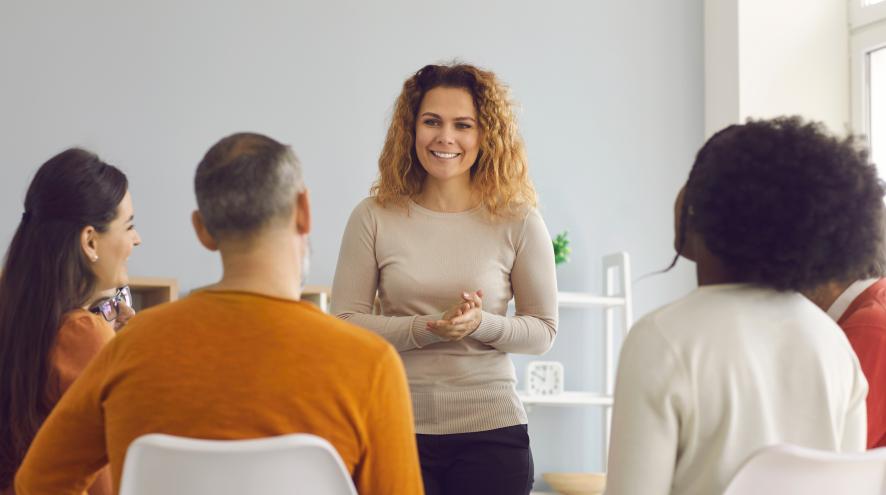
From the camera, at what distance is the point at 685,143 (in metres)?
4.45

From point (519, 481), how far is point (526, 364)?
210 centimetres

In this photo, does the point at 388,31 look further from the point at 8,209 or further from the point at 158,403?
the point at 158,403

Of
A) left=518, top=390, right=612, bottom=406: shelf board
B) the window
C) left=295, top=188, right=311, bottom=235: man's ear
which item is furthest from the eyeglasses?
the window

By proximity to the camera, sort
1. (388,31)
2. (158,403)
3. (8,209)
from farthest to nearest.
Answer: (388,31) < (8,209) < (158,403)

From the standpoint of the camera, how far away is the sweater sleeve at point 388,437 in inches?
50.4

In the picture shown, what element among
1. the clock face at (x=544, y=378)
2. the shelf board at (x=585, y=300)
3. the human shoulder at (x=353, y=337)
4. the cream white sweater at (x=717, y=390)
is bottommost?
the clock face at (x=544, y=378)

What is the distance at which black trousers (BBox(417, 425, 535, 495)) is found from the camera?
77.5 inches

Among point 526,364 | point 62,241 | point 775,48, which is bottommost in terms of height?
point 526,364

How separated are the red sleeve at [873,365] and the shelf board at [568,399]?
2201mm

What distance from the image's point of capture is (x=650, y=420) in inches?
50.0

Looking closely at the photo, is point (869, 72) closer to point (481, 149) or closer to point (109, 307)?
point (481, 149)

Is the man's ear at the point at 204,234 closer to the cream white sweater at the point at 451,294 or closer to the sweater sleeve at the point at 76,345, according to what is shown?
the sweater sleeve at the point at 76,345

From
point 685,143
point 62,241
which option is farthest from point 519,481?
point 685,143

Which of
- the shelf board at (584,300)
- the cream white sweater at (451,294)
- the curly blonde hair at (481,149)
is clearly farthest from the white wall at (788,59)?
the cream white sweater at (451,294)
